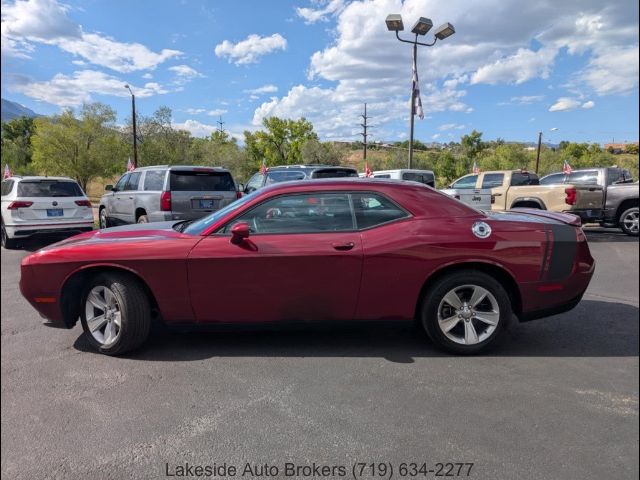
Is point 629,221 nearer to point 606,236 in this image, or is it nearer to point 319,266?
point 606,236

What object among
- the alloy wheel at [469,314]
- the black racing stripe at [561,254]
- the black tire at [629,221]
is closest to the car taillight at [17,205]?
the alloy wheel at [469,314]

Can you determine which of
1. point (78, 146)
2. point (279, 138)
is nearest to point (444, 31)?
point (78, 146)

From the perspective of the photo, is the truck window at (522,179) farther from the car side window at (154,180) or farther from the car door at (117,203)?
the car door at (117,203)

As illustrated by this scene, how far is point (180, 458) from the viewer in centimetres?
243

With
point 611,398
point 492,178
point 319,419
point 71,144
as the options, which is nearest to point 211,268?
point 319,419

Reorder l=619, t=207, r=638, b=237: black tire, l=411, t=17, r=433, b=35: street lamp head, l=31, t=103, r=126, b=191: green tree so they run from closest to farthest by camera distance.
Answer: l=619, t=207, r=638, b=237: black tire < l=411, t=17, r=433, b=35: street lamp head < l=31, t=103, r=126, b=191: green tree

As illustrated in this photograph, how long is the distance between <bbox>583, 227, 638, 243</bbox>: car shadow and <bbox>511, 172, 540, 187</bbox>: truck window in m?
2.18

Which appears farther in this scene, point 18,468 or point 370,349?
point 370,349

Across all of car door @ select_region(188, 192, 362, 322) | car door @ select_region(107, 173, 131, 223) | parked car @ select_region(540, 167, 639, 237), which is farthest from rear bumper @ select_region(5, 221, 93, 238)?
parked car @ select_region(540, 167, 639, 237)

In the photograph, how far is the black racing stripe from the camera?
372 cm

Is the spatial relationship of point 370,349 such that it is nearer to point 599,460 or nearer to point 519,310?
point 519,310

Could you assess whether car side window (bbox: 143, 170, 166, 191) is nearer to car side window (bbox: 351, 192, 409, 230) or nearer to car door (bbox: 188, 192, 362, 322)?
car door (bbox: 188, 192, 362, 322)

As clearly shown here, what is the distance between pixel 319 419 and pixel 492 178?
12809 millimetres

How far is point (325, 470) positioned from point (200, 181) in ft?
26.3
